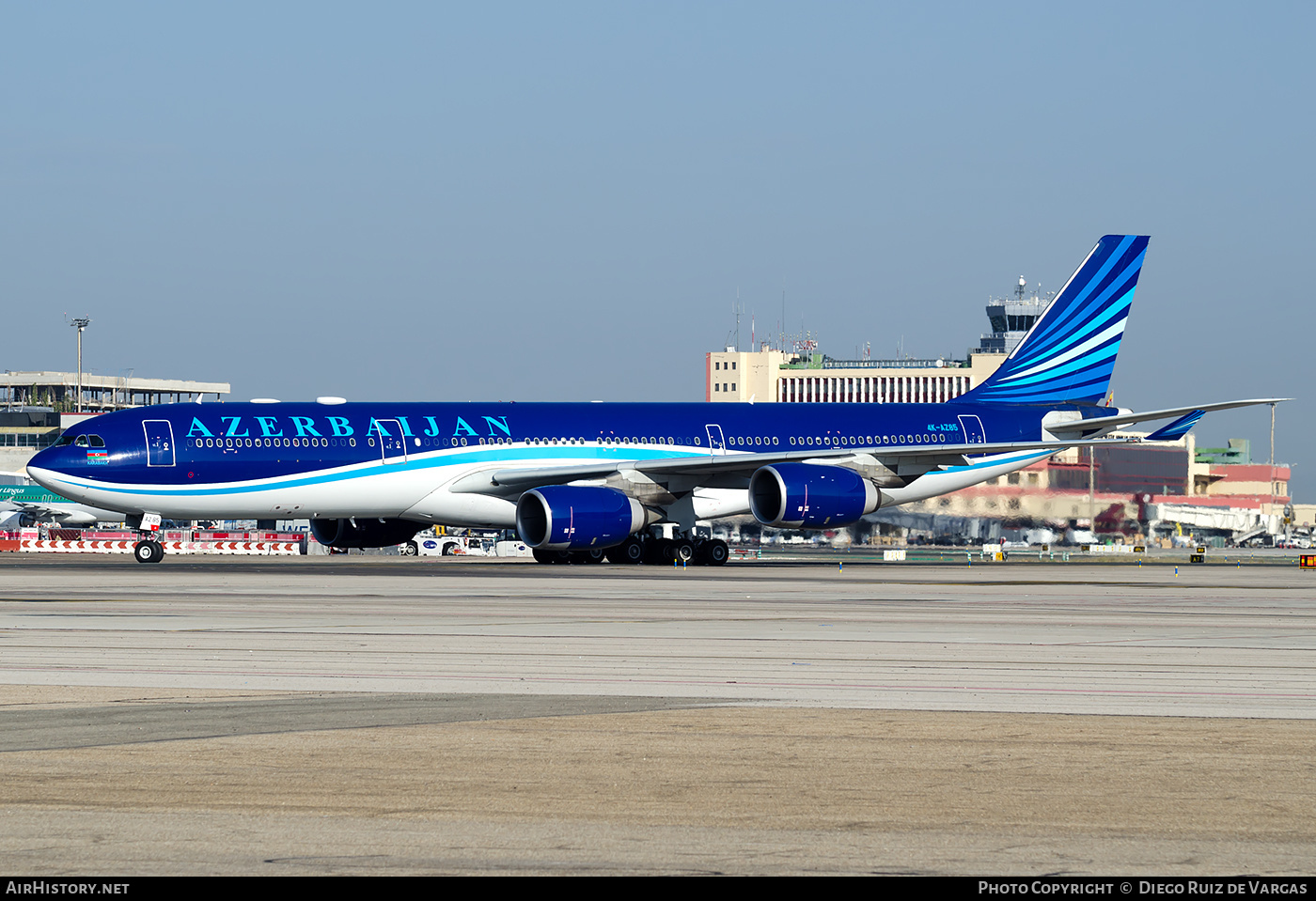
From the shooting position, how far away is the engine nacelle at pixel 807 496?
42.0m

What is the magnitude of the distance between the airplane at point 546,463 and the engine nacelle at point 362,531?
→ 0.15 ft

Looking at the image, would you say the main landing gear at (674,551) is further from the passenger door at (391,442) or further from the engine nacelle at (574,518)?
the passenger door at (391,442)

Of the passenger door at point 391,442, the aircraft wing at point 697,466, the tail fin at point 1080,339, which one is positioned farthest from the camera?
the tail fin at point 1080,339

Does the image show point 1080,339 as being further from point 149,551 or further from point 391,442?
point 149,551

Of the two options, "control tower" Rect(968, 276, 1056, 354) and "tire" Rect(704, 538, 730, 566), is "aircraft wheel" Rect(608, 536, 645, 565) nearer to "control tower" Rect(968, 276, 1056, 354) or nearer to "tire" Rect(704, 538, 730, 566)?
"tire" Rect(704, 538, 730, 566)

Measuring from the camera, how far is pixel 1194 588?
33812mm

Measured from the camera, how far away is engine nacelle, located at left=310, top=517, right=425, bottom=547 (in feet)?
152

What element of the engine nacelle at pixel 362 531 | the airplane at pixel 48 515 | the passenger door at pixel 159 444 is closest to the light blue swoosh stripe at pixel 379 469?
the passenger door at pixel 159 444

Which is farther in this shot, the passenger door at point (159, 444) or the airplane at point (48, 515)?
the airplane at point (48, 515)

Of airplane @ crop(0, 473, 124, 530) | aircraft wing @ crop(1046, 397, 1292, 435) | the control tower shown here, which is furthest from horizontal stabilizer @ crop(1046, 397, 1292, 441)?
the control tower

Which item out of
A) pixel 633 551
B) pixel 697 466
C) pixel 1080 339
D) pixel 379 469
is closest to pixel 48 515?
pixel 379 469

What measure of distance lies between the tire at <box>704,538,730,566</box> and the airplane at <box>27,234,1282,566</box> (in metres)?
0.05

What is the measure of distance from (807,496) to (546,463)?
7626mm

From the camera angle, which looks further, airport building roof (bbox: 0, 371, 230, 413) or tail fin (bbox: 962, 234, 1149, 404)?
airport building roof (bbox: 0, 371, 230, 413)
